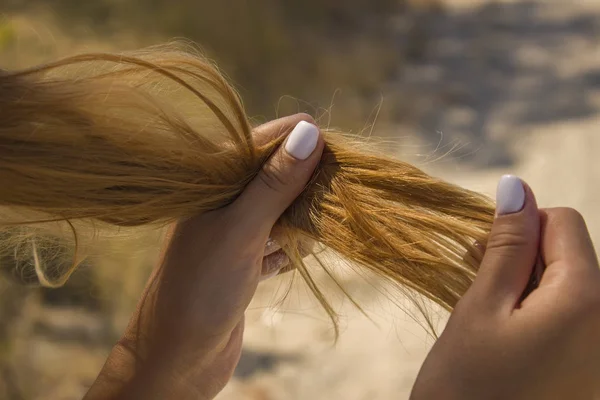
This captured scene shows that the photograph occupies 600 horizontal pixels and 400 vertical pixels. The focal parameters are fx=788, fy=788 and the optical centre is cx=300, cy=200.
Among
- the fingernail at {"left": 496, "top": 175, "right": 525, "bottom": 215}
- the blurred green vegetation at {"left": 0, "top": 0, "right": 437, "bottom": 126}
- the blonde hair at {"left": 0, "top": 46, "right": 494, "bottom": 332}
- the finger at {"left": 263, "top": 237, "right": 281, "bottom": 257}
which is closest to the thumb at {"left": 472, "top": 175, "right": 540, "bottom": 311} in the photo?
the fingernail at {"left": 496, "top": 175, "right": 525, "bottom": 215}

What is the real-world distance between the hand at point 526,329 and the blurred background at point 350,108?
0.35 m

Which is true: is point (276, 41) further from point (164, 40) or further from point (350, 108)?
point (164, 40)

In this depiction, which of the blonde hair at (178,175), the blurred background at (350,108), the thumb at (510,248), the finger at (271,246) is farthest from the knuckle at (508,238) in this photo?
the finger at (271,246)

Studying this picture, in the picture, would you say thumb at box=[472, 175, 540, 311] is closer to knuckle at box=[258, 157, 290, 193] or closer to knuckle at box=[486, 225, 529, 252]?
knuckle at box=[486, 225, 529, 252]

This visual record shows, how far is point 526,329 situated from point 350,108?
498 centimetres

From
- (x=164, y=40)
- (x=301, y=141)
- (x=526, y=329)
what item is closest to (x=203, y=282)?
(x=301, y=141)

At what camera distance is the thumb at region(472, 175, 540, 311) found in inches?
42.8

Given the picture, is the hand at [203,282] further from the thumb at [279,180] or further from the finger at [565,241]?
the finger at [565,241]

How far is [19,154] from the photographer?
1187 mm

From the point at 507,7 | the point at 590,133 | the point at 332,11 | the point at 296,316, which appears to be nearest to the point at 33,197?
the point at 296,316

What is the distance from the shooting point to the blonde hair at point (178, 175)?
1.21m

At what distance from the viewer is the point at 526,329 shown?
3.38 feet

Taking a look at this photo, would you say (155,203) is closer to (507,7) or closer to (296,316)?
(296,316)

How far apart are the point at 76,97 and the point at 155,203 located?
8.9 inches
